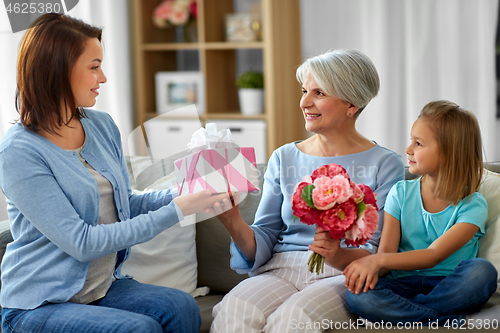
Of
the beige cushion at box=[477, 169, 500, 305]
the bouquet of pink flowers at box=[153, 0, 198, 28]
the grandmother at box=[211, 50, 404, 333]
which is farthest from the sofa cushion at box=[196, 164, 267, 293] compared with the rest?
the bouquet of pink flowers at box=[153, 0, 198, 28]

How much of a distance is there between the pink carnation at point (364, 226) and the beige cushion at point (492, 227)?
1.58ft

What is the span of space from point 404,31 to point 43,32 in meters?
2.66

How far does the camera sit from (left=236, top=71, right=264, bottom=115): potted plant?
347 centimetres

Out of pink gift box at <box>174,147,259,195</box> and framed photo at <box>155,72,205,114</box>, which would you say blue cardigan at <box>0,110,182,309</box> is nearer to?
pink gift box at <box>174,147,259,195</box>

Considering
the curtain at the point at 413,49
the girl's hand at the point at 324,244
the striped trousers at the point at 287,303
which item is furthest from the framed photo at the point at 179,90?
the girl's hand at the point at 324,244

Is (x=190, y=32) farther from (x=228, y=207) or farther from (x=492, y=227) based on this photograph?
(x=492, y=227)

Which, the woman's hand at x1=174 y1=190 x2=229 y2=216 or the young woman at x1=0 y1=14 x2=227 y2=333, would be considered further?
the woman's hand at x1=174 y1=190 x2=229 y2=216

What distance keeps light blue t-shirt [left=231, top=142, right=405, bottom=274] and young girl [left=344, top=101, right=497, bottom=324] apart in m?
0.08

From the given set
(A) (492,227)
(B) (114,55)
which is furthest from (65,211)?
(B) (114,55)

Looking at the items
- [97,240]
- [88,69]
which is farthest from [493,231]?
[88,69]

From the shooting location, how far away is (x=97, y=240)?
4.06 feet

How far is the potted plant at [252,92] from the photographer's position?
3.47m

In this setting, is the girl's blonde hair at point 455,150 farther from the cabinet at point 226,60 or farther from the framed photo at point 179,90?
the framed photo at point 179,90

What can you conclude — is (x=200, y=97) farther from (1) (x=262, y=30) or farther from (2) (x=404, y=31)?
(2) (x=404, y=31)
